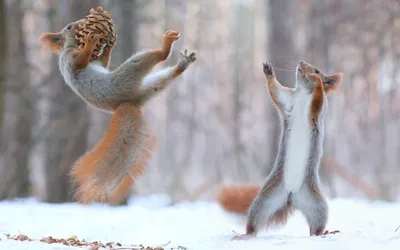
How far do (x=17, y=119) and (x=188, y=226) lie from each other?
5.70 meters

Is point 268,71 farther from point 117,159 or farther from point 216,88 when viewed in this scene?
point 216,88

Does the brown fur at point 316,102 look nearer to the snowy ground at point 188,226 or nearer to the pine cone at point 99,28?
the snowy ground at point 188,226

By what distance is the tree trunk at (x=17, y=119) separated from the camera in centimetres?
1000

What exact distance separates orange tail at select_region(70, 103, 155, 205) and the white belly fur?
1.07 meters

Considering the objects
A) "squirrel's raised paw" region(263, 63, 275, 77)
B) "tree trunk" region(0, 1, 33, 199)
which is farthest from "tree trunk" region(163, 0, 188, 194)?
"squirrel's raised paw" region(263, 63, 275, 77)

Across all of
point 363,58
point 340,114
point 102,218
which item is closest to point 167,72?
point 102,218

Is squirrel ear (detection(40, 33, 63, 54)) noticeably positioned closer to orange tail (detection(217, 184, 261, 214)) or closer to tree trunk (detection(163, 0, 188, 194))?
orange tail (detection(217, 184, 261, 214))

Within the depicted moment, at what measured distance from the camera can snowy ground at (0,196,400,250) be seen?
13.4 feet

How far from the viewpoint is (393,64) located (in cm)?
1419

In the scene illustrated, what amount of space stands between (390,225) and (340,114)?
38.2 ft

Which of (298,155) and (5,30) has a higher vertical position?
(5,30)

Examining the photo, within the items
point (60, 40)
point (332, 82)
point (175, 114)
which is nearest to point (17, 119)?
point (60, 40)

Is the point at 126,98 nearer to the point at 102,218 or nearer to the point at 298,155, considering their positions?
the point at 298,155

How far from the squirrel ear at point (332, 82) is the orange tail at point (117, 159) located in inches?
58.1
